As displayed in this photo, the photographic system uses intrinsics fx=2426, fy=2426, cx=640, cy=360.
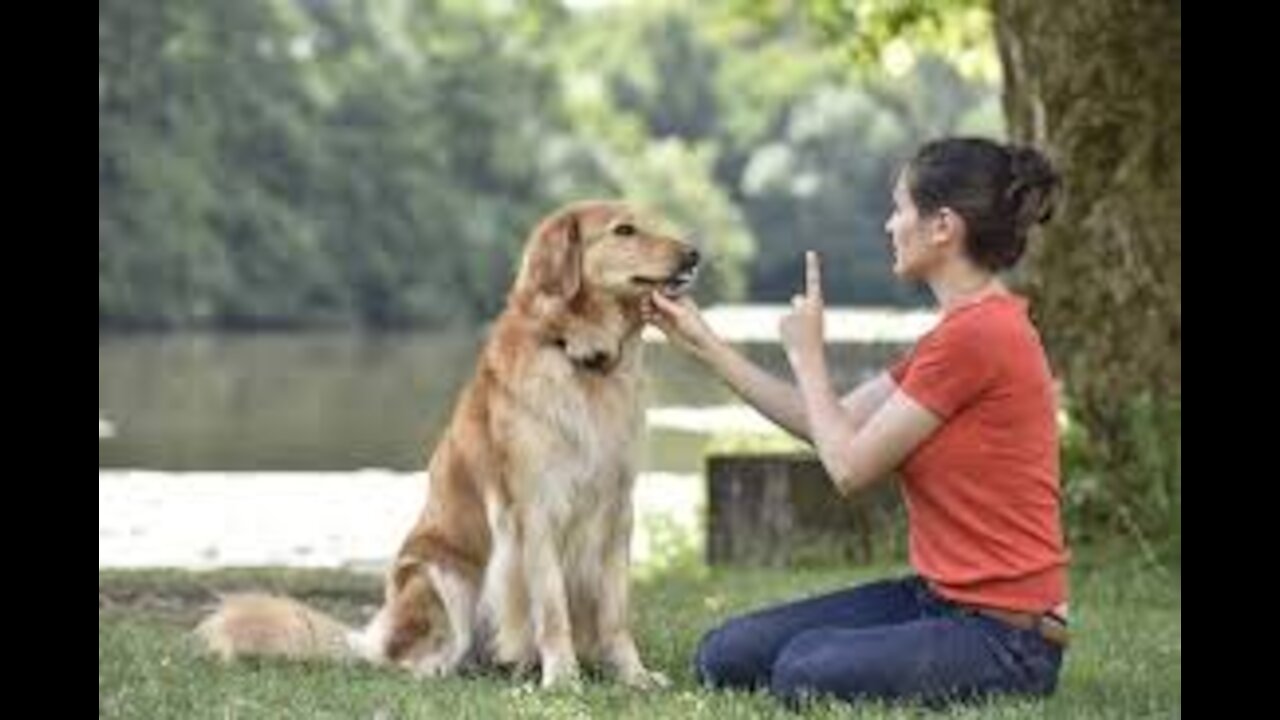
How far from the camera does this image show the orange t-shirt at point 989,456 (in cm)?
610

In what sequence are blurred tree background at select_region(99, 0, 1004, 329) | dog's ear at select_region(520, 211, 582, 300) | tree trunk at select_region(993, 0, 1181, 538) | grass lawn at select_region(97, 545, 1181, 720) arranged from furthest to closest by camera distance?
blurred tree background at select_region(99, 0, 1004, 329), tree trunk at select_region(993, 0, 1181, 538), dog's ear at select_region(520, 211, 582, 300), grass lawn at select_region(97, 545, 1181, 720)

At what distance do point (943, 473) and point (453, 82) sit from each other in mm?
61159

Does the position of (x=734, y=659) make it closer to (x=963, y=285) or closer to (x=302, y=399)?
(x=963, y=285)

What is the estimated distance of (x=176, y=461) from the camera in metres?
25.0

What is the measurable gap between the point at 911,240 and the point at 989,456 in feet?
1.92

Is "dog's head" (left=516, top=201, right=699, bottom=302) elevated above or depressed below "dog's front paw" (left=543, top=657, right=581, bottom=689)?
above

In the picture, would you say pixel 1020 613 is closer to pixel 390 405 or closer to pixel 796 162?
pixel 390 405

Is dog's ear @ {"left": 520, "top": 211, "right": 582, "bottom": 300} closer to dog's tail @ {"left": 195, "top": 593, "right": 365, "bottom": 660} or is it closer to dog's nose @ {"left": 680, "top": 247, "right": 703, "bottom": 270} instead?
dog's nose @ {"left": 680, "top": 247, "right": 703, "bottom": 270}

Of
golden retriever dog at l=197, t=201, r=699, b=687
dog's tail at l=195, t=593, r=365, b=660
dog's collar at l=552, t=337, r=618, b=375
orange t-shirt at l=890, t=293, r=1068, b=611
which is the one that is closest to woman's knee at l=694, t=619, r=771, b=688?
golden retriever dog at l=197, t=201, r=699, b=687

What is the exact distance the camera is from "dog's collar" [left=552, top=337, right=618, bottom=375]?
7.18m

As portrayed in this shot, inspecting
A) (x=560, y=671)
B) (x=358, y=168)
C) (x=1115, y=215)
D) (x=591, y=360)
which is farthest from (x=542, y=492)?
(x=358, y=168)

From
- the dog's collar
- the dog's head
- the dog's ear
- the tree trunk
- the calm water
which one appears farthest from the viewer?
the calm water

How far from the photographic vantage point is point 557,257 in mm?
7098

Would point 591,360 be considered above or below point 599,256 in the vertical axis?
below
